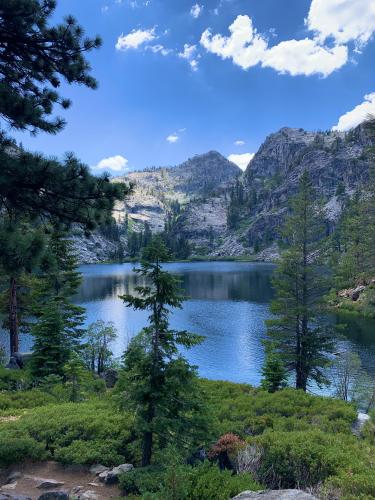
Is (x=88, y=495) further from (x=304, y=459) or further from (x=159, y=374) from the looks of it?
(x=304, y=459)

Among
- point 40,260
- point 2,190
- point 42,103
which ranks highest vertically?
point 42,103

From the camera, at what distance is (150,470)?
10.3 meters

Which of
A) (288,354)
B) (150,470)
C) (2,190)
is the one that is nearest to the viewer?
(2,190)

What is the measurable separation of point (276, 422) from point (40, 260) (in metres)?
A: 11.3

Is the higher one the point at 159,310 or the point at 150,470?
the point at 159,310

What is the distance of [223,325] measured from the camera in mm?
63062

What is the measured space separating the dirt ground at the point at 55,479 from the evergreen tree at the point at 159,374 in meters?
1.41

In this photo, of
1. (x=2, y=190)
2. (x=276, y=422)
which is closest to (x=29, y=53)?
(x=2, y=190)

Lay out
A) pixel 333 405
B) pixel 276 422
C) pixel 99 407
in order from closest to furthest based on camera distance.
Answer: pixel 276 422
pixel 99 407
pixel 333 405

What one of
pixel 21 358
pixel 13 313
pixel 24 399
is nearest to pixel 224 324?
pixel 13 313

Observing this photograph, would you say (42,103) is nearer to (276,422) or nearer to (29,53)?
(29,53)

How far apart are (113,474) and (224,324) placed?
177 feet

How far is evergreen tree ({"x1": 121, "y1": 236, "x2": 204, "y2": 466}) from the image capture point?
10844mm

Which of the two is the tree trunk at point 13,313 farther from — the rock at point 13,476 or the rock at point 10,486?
the rock at point 10,486
